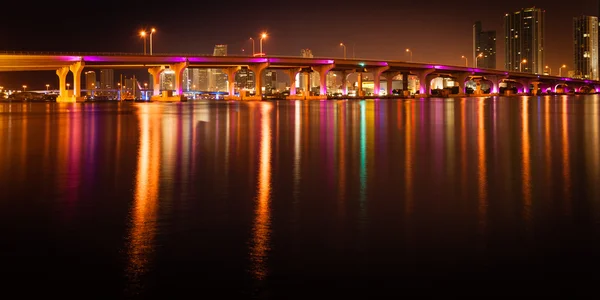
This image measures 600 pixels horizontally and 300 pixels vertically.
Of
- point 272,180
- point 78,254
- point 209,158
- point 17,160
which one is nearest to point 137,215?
point 78,254

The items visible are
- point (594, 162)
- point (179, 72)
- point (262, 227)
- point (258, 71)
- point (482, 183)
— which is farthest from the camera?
point (258, 71)

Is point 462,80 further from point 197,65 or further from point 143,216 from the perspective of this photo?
point 143,216

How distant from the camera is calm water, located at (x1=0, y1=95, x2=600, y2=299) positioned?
17.5ft

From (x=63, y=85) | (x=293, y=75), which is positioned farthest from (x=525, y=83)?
(x=63, y=85)

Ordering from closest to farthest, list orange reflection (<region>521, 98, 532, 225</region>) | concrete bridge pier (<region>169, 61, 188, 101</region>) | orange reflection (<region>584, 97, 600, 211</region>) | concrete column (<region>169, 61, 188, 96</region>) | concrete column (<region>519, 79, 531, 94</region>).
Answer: orange reflection (<region>521, 98, 532, 225</region>)
orange reflection (<region>584, 97, 600, 211</region>)
concrete bridge pier (<region>169, 61, 188, 101</region>)
concrete column (<region>169, 61, 188, 96</region>)
concrete column (<region>519, 79, 531, 94</region>)

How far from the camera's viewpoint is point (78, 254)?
607cm

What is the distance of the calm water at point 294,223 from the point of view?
5.34m

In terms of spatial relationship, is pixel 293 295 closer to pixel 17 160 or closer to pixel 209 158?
pixel 209 158

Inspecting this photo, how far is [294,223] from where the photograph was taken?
24.4ft

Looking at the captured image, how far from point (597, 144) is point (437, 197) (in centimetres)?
1104

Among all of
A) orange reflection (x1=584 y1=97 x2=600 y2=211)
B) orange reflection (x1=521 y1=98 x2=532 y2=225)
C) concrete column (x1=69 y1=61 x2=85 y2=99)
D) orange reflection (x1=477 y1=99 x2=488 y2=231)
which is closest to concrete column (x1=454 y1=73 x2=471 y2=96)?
concrete column (x1=69 y1=61 x2=85 y2=99)

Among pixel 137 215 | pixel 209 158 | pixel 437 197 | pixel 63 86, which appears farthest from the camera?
pixel 63 86

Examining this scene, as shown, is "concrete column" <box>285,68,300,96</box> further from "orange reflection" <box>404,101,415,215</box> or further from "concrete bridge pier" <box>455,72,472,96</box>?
"orange reflection" <box>404,101,415,215</box>

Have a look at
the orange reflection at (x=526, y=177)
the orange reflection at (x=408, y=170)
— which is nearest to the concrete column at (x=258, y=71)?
the orange reflection at (x=408, y=170)
